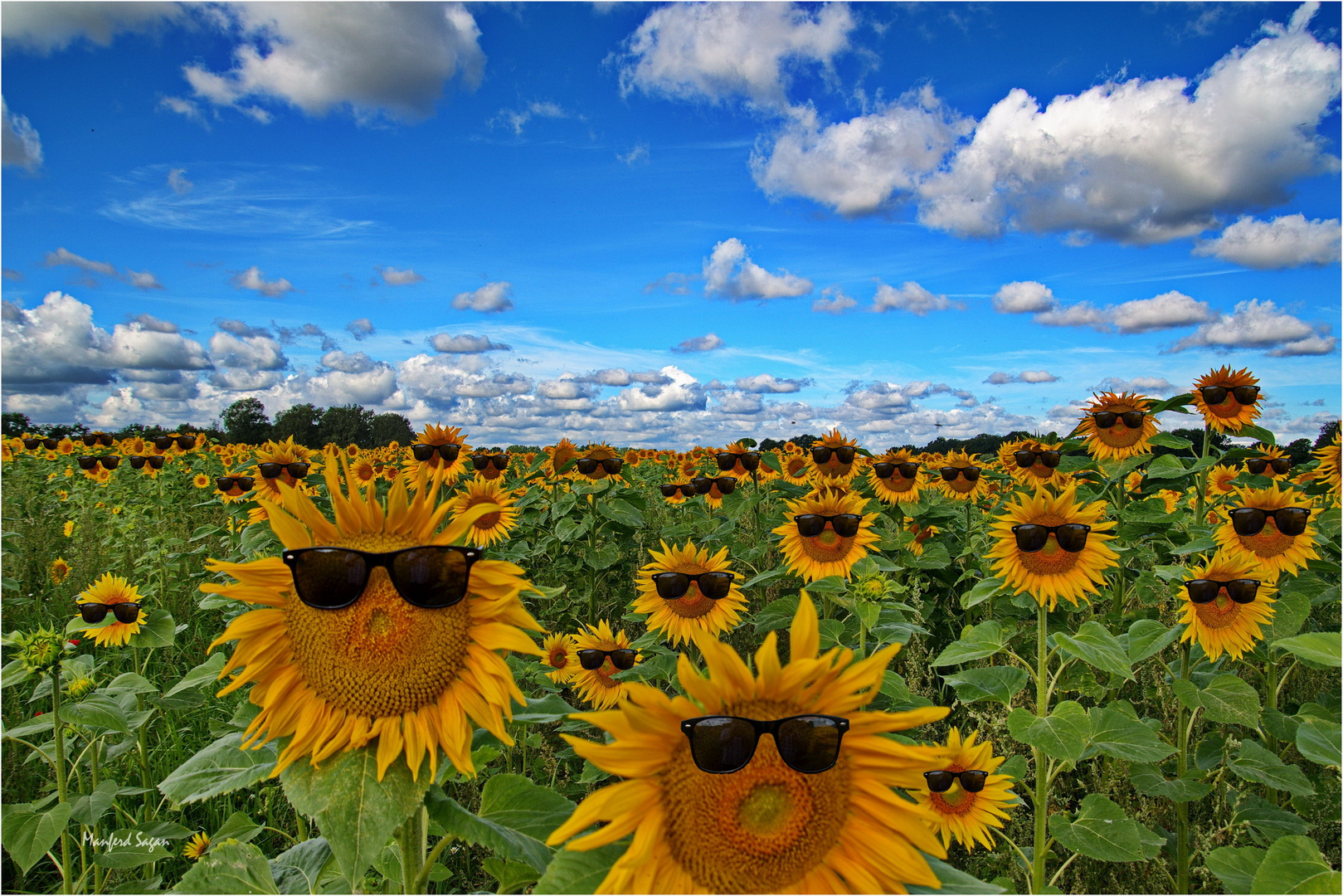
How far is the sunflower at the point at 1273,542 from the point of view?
11.9ft

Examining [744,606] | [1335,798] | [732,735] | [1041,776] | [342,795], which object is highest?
[732,735]

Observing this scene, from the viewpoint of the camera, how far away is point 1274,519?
3615 millimetres

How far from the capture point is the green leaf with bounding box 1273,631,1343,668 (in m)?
1.89

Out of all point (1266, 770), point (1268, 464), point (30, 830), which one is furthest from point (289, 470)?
point (1268, 464)

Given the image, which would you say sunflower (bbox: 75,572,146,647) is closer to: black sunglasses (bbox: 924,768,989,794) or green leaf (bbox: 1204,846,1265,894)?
black sunglasses (bbox: 924,768,989,794)

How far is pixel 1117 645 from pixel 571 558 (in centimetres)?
473

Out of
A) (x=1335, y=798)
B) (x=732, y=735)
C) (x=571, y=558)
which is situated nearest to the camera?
(x=732, y=735)

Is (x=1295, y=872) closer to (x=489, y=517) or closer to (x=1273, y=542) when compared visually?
(x=1273, y=542)

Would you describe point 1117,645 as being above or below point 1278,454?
below

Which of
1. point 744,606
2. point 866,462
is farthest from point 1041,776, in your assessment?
point 866,462

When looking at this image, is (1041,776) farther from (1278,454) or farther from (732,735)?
(1278,454)

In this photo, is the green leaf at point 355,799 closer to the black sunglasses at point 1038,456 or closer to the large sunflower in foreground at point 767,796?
the large sunflower in foreground at point 767,796

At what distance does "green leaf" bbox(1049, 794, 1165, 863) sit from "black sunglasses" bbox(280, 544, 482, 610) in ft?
8.79

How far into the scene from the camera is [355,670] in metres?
1.39
